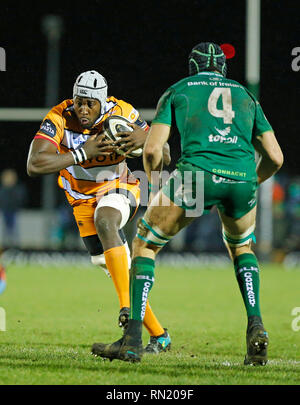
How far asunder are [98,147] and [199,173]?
1175 millimetres

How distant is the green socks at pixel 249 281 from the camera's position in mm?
4660

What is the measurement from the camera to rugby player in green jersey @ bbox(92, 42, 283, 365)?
4.46 m

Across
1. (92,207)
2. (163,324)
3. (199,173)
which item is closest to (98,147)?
(92,207)

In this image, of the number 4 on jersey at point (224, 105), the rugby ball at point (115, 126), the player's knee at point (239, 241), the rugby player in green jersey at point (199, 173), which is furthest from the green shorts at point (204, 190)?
the rugby ball at point (115, 126)

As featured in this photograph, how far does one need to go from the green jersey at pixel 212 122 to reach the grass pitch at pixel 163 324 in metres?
1.20

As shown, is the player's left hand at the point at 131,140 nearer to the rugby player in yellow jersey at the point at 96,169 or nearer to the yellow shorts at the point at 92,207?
the rugby player in yellow jersey at the point at 96,169

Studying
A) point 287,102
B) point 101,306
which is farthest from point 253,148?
point 287,102

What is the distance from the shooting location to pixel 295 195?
639 inches

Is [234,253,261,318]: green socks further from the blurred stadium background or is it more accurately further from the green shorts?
the blurred stadium background

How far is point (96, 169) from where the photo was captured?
5898mm

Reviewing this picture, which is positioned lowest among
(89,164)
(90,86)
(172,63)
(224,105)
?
(89,164)

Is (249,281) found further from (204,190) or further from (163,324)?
(163,324)

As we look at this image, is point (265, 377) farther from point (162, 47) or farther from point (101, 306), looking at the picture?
point (162, 47)

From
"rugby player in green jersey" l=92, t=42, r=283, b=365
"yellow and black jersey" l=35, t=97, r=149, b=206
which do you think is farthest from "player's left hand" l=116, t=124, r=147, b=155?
"rugby player in green jersey" l=92, t=42, r=283, b=365
